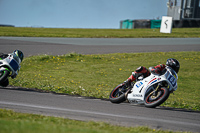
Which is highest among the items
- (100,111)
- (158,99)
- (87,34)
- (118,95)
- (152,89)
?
(87,34)

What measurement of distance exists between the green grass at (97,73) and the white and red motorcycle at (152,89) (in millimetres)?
1858

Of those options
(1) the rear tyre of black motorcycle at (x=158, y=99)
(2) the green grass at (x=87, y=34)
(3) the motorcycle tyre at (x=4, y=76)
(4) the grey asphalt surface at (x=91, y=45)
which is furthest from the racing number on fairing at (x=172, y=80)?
(2) the green grass at (x=87, y=34)

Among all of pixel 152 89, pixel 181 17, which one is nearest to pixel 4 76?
pixel 152 89

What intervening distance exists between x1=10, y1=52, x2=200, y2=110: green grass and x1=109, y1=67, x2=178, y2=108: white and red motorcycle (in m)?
1.86

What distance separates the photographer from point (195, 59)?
63.7 ft

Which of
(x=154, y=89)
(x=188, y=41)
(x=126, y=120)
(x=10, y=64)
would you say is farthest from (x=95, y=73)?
(x=188, y=41)

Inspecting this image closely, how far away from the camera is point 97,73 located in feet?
49.5

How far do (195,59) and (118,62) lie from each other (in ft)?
16.9

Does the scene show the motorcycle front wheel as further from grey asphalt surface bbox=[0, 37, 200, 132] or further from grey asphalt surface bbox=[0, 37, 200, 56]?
grey asphalt surface bbox=[0, 37, 200, 56]

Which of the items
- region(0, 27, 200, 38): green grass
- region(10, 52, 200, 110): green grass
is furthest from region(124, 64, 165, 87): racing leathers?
region(0, 27, 200, 38): green grass

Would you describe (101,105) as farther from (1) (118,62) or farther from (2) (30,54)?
(2) (30,54)

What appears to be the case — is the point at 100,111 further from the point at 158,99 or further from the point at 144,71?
the point at 144,71

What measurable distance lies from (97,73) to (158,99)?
297 inches

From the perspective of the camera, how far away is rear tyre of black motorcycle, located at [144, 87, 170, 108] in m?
7.57
